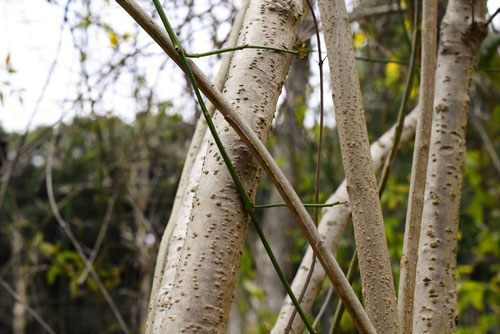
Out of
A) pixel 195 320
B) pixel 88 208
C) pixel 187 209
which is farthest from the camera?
pixel 88 208

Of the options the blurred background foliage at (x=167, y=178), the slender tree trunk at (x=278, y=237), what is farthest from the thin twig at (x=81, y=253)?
the slender tree trunk at (x=278, y=237)

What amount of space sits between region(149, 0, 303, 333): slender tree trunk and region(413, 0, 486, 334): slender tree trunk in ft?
1.28

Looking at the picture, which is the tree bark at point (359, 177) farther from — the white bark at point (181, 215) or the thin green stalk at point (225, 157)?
the white bark at point (181, 215)

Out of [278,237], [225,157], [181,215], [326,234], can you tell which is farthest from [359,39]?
[225,157]

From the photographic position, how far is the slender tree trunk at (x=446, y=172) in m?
0.73

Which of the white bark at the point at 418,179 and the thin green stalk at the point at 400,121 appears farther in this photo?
the thin green stalk at the point at 400,121

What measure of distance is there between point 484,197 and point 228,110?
9.45 feet

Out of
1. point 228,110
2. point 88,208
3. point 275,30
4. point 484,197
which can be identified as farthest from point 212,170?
point 88,208

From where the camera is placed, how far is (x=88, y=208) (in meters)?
5.61

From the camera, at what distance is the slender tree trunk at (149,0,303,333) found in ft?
1.44

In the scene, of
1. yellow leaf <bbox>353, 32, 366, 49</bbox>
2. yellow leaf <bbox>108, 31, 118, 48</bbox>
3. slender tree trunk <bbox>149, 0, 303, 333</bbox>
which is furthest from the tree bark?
yellow leaf <bbox>353, 32, 366, 49</bbox>

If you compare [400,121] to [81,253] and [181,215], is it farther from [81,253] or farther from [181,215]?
[81,253]

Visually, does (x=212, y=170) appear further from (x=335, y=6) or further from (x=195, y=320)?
(x=335, y=6)

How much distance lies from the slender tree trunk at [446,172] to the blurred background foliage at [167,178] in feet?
0.87
